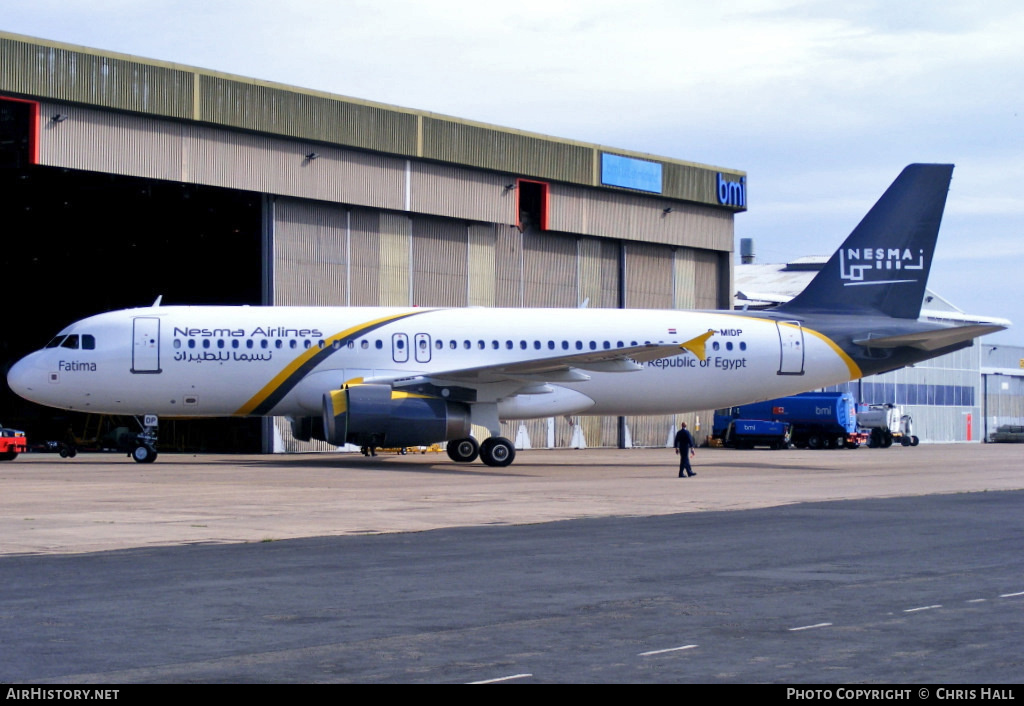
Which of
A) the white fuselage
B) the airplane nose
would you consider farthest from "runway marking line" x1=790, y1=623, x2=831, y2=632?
the airplane nose

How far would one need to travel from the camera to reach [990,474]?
32.0 meters

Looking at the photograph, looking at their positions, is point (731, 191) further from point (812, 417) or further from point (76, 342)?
point (76, 342)

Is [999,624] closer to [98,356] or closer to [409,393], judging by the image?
[409,393]

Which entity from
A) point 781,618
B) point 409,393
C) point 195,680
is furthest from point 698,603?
point 409,393

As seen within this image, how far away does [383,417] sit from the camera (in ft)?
98.7

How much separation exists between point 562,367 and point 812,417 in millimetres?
34917

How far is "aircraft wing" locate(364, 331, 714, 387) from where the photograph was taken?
30.0 meters

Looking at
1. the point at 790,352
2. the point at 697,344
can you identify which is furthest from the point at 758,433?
the point at 697,344

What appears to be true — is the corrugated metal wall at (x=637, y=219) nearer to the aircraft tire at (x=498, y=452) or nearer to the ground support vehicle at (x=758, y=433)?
the ground support vehicle at (x=758, y=433)

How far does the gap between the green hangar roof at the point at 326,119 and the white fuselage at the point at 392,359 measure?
983 centimetres

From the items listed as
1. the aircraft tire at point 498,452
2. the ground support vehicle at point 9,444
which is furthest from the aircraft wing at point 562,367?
the ground support vehicle at point 9,444

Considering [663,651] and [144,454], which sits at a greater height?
[144,454]

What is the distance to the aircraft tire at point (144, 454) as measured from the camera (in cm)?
3328

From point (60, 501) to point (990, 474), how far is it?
2293 cm
